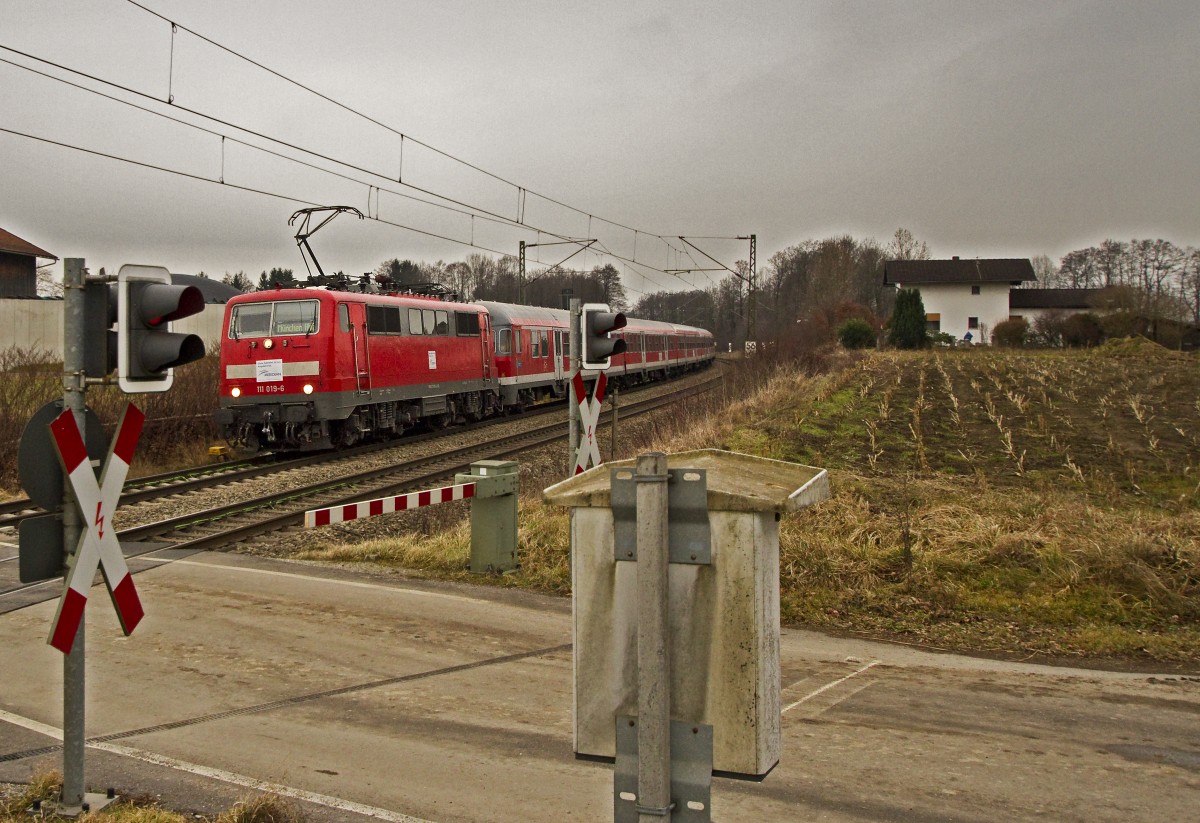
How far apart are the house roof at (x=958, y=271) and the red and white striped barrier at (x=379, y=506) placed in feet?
227

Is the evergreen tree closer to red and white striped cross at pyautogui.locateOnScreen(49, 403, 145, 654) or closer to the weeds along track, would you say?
the weeds along track

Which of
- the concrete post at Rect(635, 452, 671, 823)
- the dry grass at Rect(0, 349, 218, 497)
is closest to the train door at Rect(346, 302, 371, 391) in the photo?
the dry grass at Rect(0, 349, 218, 497)

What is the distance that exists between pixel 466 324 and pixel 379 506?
16497mm

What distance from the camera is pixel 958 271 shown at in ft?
251

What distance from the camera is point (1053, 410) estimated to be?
73.3 feet

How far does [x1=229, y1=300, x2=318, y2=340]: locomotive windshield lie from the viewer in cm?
1873

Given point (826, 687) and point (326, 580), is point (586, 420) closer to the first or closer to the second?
point (326, 580)

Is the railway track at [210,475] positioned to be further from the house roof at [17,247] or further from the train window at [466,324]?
the house roof at [17,247]

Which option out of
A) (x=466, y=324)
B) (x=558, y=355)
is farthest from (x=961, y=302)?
(x=466, y=324)

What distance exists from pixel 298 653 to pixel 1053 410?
19.4 m

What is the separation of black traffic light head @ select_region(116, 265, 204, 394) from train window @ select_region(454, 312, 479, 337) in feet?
66.9

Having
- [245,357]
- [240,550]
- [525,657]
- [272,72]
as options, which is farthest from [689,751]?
[245,357]

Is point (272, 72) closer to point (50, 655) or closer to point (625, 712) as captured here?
point (50, 655)

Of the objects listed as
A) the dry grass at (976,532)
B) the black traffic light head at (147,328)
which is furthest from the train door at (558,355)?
the black traffic light head at (147,328)
